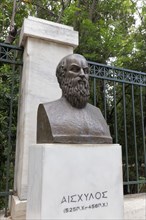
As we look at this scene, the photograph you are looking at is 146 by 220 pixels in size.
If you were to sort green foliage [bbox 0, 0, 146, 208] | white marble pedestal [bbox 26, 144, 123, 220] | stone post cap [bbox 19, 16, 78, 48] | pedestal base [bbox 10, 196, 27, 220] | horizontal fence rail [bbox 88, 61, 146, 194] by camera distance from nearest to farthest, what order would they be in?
white marble pedestal [bbox 26, 144, 123, 220], pedestal base [bbox 10, 196, 27, 220], stone post cap [bbox 19, 16, 78, 48], horizontal fence rail [bbox 88, 61, 146, 194], green foliage [bbox 0, 0, 146, 208]

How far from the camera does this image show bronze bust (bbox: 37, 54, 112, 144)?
2.42 metres

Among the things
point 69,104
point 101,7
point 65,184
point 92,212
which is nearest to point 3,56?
point 69,104

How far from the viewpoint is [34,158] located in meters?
2.46

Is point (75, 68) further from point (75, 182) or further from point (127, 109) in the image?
point (127, 109)

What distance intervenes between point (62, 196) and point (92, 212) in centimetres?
36

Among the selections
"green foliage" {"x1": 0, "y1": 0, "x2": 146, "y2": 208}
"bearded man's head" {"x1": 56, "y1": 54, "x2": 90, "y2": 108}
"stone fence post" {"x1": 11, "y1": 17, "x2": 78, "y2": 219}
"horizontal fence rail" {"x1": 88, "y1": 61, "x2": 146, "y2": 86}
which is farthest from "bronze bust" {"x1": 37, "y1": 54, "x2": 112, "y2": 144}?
"green foliage" {"x1": 0, "y1": 0, "x2": 146, "y2": 208}

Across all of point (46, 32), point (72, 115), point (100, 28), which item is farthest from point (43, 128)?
point (100, 28)

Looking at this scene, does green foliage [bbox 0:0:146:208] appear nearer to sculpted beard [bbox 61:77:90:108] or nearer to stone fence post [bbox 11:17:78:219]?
stone fence post [bbox 11:17:78:219]

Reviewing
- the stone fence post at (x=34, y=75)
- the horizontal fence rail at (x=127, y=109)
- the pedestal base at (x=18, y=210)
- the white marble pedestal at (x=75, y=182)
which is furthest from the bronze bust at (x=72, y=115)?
the horizontal fence rail at (x=127, y=109)

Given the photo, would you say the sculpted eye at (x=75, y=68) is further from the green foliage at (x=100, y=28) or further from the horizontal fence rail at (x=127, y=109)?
the green foliage at (x=100, y=28)

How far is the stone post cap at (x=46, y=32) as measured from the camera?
3.49m

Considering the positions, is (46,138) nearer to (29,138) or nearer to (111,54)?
(29,138)

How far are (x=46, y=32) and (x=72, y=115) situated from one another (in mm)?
1665

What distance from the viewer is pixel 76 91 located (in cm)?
263
